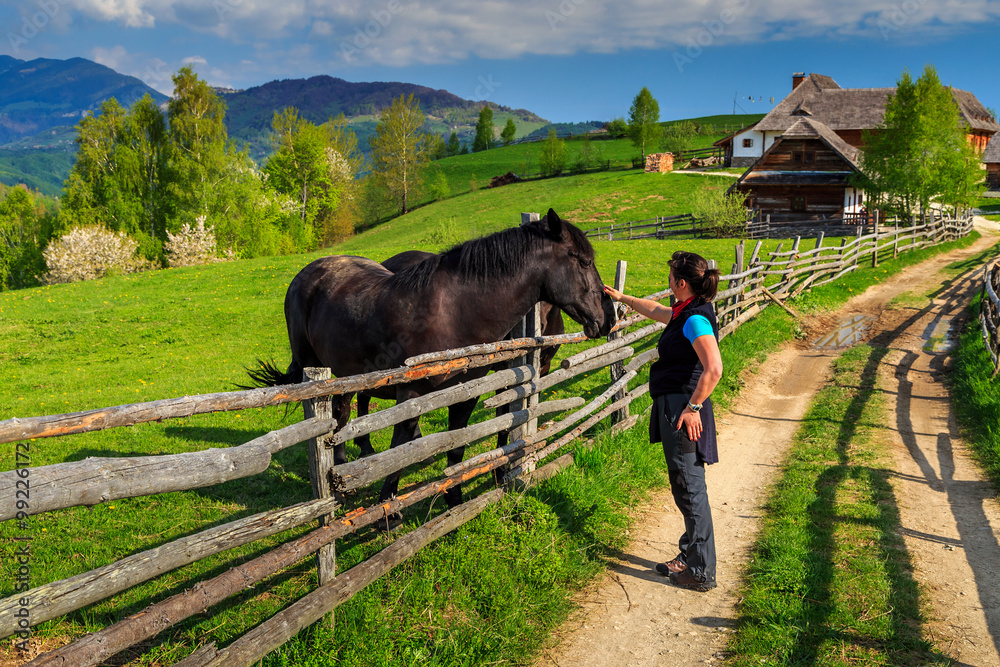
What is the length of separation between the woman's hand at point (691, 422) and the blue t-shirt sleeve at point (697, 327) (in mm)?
480

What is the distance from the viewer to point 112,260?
33156 millimetres

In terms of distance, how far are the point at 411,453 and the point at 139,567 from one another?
1.83 meters

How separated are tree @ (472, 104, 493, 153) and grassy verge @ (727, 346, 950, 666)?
9468 cm

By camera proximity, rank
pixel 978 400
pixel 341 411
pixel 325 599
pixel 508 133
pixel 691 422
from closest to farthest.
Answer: pixel 325 599 → pixel 691 422 → pixel 341 411 → pixel 978 400 → pixel 508 133

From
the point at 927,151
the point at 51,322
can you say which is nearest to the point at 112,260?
the point at 51,322

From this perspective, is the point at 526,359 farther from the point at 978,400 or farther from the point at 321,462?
the point at 978,400

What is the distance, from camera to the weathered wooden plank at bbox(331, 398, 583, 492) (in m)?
3.69

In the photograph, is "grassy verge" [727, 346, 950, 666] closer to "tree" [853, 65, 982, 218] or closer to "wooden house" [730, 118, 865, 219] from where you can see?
"tree" [853, 65, 982, 218]

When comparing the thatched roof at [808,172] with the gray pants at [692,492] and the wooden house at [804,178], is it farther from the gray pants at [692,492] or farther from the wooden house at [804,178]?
the gray pants at [692,492]

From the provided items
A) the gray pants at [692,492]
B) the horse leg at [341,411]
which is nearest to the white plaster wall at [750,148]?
the horse leg at [341,411]

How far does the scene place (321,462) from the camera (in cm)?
350

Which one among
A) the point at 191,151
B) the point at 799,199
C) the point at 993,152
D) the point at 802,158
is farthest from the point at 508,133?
the point at 191,151

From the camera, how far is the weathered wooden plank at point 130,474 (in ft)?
7.07

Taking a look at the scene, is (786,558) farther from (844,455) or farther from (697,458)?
(844,455)
